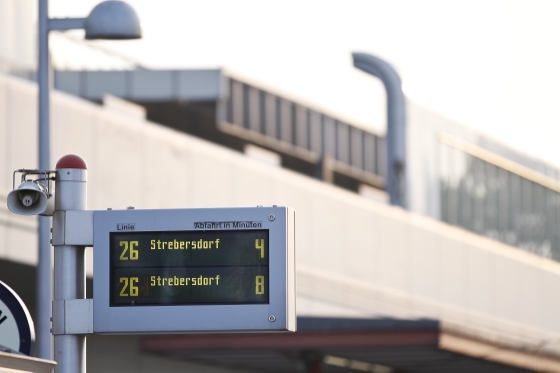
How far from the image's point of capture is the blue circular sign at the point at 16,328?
1055cm

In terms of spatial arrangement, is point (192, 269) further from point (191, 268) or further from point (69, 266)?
point (69, 266)

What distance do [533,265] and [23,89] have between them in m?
26.5

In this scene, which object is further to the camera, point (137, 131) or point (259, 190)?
point (259, 190)

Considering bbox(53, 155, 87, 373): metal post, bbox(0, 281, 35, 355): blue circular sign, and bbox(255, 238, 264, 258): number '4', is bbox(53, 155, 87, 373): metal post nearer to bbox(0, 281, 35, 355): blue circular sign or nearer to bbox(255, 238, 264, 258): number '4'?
bbox(0, 281, 35, 355): blue circular sign

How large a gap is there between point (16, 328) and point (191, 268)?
1371 millimetres

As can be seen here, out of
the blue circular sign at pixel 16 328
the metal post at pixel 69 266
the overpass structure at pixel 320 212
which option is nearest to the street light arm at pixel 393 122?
the overpass structure at pixel 320 212

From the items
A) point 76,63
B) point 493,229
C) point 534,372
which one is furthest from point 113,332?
point 493,229

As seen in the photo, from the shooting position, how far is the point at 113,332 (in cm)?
1009

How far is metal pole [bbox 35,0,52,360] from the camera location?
15445mm

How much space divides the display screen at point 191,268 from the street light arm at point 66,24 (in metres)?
5.47

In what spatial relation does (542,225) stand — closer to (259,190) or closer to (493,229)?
(493,229)

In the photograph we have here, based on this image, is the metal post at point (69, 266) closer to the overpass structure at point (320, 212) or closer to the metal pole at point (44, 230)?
the metal pole at point (44, 230)

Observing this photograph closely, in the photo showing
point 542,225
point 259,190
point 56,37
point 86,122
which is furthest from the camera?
point 542,225

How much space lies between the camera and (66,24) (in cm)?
1566
